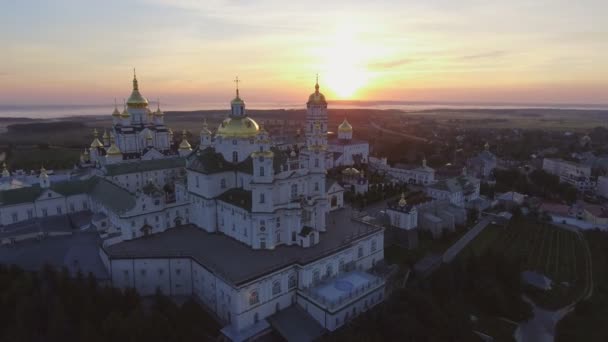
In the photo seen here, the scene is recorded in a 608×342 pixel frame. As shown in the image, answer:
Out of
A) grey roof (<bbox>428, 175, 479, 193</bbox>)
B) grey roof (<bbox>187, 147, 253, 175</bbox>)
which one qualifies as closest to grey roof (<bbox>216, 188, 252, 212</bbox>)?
grey roof (<bbox>187, 147, 253, 175</bbox>)

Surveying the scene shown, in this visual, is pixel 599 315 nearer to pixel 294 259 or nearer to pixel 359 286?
pixel 359 286

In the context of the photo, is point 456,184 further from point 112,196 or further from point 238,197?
point 112,196

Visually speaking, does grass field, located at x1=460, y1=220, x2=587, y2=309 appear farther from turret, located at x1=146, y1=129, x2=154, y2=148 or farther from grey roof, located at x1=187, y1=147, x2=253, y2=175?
turret, located at x1=146, y1=129, x2=154, y2=148

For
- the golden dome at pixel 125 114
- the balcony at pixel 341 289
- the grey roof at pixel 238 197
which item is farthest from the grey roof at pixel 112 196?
the balcony at pixel 341 289

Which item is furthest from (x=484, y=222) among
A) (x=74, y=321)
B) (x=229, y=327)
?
(x=74, y=321)

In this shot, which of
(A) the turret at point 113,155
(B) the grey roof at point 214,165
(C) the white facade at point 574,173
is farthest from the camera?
(C) the white facade at point 574,173

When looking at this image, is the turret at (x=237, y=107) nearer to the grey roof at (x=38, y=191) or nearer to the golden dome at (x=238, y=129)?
the golden dome at (x=238, y=129)
